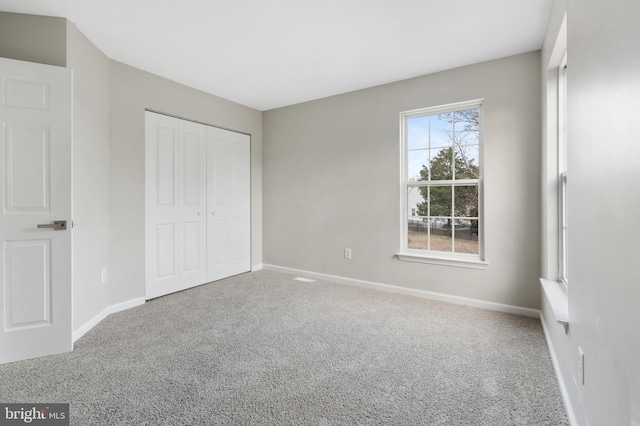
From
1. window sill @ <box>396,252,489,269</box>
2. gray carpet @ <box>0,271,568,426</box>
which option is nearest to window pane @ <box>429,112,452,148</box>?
window sill @ <box>396,252,489,269</box>

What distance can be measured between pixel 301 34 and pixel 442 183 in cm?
215

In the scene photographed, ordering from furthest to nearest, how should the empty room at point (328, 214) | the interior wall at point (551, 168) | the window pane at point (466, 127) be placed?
1. the window pane at point (466, 127)
2. the interior wall at point (551, 168)
3. the empty room at point (328, 214)

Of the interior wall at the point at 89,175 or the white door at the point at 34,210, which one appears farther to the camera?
the interior wall at the point at 89,175

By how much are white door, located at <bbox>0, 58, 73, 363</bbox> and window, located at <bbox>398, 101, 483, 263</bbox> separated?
128 inches

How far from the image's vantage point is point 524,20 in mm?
2402

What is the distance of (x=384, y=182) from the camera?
3.74m

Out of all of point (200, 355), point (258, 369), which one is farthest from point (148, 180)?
point (258, 369)

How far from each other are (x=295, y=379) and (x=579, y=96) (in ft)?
7.19

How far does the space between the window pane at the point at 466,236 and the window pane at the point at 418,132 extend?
100cm

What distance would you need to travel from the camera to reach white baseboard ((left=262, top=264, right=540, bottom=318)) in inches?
117

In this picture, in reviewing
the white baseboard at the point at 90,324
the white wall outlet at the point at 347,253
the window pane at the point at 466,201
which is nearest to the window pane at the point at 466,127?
the window pane at the point at 466,201

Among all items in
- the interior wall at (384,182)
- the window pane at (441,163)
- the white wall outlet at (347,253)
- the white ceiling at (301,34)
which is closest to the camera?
the white ceiling at (301,34)

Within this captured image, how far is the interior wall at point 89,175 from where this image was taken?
2533 mm

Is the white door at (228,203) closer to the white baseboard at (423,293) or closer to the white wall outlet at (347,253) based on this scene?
the white baseboard at (423,293)
